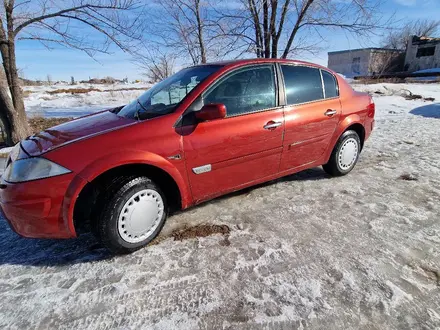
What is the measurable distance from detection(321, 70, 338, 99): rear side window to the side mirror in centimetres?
Answer: 178

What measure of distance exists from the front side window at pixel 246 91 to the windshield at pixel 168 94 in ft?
0.67

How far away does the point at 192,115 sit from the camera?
2.41 meters

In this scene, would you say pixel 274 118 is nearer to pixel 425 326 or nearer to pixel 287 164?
pixel 287 164

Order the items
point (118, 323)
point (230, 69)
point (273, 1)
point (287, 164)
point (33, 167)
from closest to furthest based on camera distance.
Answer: point (118, 323), point (33, 167), point (230, 69), point (287, 164), point (273, 1)

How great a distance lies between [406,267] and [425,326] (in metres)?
0.54

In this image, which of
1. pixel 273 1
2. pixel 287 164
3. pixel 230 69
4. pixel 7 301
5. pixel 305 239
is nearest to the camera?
pixel 7 301

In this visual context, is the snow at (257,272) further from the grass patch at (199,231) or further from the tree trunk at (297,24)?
the tree trunk at (297,24)

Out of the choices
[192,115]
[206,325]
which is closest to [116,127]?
[192,115]

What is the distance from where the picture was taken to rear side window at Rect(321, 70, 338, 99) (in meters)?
3.43

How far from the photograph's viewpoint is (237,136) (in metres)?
2.63

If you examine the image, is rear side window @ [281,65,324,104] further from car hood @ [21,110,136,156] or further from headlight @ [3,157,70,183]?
headlight @ [3,157,70,183]

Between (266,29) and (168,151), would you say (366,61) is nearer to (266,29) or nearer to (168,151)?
(266,29)

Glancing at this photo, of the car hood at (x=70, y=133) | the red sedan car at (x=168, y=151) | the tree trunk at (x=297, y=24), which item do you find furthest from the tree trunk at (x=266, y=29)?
the car hood at (x=70, y=133)

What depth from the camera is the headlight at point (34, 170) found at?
197 cm
